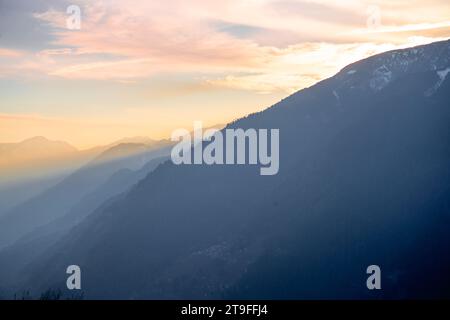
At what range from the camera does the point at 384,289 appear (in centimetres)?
18875

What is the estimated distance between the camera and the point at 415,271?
628ft
